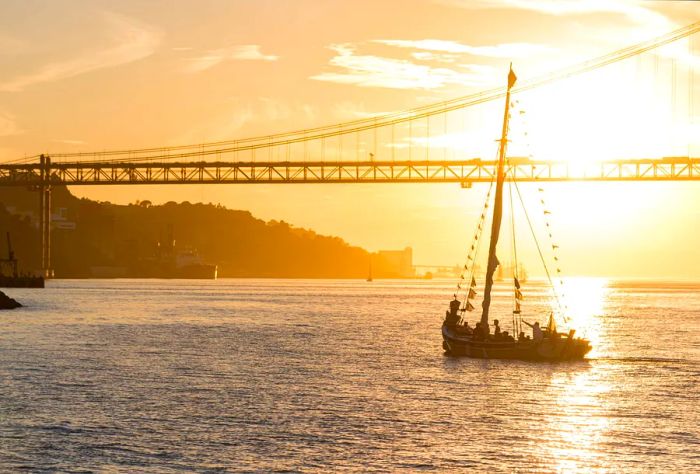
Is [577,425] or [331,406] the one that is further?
[331,406]

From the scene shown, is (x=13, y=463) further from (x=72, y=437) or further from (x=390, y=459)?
(x=390, y=459)

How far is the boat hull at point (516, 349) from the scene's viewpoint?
53.6 meters

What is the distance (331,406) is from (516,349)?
62.4 ft

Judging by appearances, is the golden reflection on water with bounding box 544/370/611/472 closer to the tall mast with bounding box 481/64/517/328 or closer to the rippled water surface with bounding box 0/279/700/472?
the rippled water surface with bounding box 0/279/700/472

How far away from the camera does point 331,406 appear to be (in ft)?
121

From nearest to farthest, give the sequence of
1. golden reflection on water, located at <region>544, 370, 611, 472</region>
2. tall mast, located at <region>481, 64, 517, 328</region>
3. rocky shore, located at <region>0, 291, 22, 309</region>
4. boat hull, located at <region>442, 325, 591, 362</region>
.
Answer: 1. golden reflection on water, located at <region>544, 370, 611, 472</region>
2. boat hull, located at <region>442, 325, 591, 362</region>
3. tall mast, located at <region>481, 64, 517, 328</region>
4. rocky shore, located at <region>0, 291, 22, 309</region>

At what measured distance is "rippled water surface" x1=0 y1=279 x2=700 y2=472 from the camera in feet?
93.2

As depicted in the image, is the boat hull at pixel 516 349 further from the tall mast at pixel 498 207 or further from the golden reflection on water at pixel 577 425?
the golden reflection on water at pixel 577 425

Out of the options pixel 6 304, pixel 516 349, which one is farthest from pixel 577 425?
pixel 6 304

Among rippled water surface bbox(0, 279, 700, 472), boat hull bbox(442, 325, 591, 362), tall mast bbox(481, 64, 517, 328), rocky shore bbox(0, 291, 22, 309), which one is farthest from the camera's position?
rocky shore bbox(0, 291, 22, 309)

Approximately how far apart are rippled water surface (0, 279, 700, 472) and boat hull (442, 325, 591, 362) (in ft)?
4.12

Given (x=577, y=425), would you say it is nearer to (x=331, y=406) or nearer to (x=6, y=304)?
(x=331, y=406)

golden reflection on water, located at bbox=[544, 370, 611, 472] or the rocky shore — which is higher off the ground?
the rocky shore

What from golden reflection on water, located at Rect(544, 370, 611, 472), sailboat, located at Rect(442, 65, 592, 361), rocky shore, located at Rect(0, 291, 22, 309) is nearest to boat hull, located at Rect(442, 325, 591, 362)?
sailboat, located at Rect(442, 65, 592, 361)
